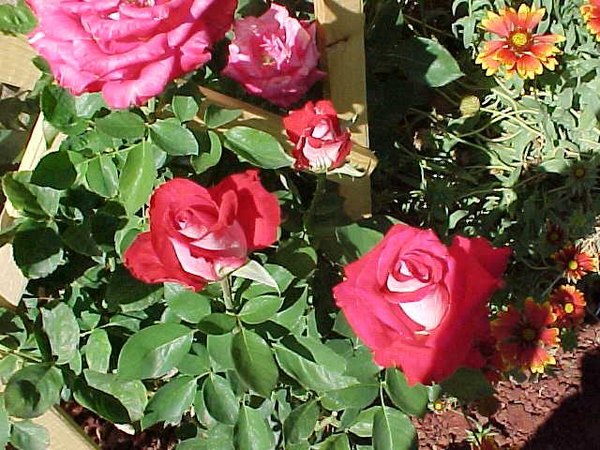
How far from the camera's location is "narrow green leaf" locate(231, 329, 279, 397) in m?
1.04

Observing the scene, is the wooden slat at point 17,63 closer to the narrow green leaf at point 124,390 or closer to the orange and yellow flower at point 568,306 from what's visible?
the narrow green leaf at point 124,390

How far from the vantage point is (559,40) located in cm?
165

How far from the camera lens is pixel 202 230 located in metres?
0.90

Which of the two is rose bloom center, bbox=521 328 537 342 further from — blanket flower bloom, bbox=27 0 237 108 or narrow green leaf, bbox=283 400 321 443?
blanket flower bloom, bbox=27 0 237 108

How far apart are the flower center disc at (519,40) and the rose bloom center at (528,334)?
0.53m

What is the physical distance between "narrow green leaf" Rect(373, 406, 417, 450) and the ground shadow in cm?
94

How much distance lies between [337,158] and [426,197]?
0.82m

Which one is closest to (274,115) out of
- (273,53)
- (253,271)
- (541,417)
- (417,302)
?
(273,53)

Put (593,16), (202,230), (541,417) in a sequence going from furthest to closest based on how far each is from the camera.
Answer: (541,417), (593,16), (202,230)

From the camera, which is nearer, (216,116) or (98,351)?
(216,116)

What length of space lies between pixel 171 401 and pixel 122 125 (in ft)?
1.27

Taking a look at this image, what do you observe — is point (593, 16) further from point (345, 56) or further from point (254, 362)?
point (254, 362)

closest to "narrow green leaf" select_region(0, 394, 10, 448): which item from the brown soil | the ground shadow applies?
the brown soil

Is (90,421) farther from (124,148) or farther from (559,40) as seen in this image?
(559,40)
